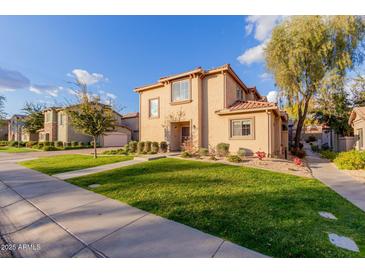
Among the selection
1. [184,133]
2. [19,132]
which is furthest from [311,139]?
[19,132]

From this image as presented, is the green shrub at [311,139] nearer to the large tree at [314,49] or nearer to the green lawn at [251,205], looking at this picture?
the large tree at [314,49]

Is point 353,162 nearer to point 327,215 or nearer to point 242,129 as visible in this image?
→ point 242,129

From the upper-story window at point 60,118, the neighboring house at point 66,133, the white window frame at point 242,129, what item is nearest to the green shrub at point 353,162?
the white window frame at point 242,129

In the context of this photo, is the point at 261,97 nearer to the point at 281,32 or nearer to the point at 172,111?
the point at 281,32

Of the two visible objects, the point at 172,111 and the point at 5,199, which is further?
the point at 172,111

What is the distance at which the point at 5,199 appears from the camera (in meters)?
5.45

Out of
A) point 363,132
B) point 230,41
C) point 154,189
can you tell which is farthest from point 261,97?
point 154,189

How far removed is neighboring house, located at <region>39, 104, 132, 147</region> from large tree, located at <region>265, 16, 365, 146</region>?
73.8 ft

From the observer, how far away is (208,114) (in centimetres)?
1367

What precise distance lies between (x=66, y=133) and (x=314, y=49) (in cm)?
3120

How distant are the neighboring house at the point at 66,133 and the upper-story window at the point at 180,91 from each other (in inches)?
624

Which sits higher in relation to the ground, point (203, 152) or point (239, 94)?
point (239, 94)

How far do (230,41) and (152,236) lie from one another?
12.2 m

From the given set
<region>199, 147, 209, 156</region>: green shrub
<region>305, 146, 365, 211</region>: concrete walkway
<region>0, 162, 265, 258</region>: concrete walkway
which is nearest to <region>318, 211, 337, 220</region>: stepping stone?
<region>305, 146, 365, 211</region>: concrete walkway
